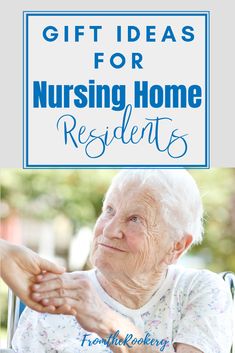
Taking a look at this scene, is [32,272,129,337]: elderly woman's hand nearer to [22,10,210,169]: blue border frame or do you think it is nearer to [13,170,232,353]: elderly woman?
[13,170,232,353]: elderly woman

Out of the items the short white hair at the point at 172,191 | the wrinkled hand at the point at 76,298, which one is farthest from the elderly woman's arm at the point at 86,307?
the short white hair at the point at 172,191

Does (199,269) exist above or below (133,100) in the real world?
below

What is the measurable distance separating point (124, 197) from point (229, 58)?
43 cm

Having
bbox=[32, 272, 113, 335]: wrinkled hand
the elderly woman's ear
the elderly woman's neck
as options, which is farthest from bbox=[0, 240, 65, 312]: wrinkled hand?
the elderly woman's ear

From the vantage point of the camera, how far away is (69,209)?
8.10 ft

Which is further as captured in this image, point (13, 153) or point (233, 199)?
point (233, 199)

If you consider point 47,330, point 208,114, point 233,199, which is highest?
point 208,114

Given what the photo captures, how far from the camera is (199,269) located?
2371 millimetres

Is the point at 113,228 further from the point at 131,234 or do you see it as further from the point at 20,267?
the point at 20,267

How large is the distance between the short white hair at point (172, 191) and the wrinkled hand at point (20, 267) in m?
0.26

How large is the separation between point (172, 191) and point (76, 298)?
344mm

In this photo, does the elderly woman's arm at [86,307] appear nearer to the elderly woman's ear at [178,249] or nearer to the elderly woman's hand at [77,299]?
the elderly woman's hand at [77,299]

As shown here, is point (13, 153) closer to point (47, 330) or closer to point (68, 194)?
point (68, 194)

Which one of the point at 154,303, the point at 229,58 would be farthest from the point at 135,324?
the point at 229,58
